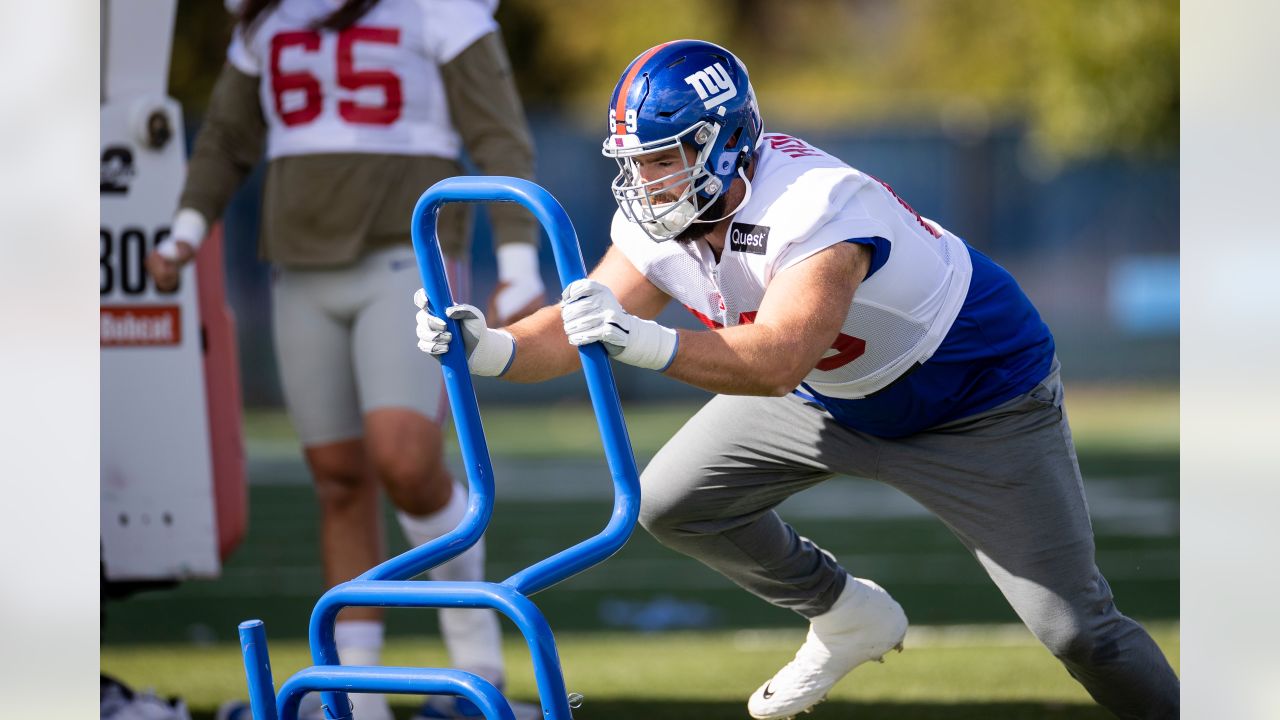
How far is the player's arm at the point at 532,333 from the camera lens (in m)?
2.60

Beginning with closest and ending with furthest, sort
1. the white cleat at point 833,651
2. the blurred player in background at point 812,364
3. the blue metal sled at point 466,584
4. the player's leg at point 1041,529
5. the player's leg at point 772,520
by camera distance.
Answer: the blue metal sled at point 466,584
the blurred player in background at point 812,364
the player's leg at point 1041,529
the player's leg at point 772,520
the white cleat at point 833,651

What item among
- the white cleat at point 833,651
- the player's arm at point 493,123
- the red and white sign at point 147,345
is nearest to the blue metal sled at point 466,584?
the white cleat at point 833,651

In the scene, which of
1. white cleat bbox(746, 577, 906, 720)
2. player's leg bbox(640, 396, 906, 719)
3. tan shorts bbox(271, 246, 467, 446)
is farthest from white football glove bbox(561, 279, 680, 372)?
tan shorts bbox(271, 246, 467, 446)

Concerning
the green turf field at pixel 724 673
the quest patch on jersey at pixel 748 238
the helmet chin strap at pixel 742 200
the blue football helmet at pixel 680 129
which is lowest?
the green turf field at pixel 724 673

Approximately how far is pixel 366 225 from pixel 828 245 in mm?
1539

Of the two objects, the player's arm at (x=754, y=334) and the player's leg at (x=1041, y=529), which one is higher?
the player's arm at (x=754, y=334)

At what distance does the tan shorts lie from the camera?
3854mm

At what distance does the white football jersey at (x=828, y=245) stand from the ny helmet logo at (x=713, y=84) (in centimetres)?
18

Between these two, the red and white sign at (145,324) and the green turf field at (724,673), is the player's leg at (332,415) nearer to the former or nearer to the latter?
the red and white sign at (145,324)

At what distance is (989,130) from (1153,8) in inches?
69.3

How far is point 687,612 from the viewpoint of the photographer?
17.6 ft

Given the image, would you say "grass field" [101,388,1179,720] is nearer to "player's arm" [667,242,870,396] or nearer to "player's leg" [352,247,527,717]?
"player's leg" [352,247,527,717]
